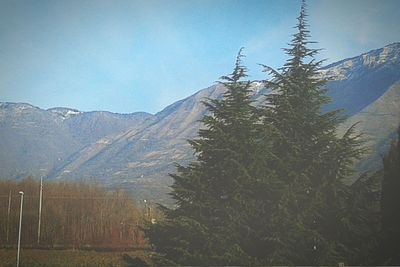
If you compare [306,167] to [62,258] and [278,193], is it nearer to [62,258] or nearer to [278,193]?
[278,193]

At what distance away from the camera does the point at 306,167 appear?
11102mm

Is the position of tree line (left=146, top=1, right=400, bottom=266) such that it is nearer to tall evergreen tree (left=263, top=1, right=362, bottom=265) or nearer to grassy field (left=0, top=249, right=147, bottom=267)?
tall evergreen tree (left=263, top=1, right=362, bottom=265)

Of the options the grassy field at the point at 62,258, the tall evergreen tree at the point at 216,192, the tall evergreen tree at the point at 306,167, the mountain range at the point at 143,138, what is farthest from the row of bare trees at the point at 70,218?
the tall evergreen tree at the point at 306,167

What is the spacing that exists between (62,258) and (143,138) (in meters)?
56.0

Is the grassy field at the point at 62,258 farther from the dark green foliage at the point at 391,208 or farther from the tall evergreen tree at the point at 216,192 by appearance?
the dark green foliage at the point at 391,208

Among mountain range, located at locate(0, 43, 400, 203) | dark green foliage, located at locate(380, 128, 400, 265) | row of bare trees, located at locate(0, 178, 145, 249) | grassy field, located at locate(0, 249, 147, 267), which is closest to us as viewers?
dark green foliage, located at locate(380, 128, 400, 265)

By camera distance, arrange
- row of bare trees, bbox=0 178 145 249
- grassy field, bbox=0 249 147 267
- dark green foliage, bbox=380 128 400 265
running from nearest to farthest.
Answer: dark green foliage, bbox=380 128 400 265 < grassy field, bbox=0 249 147 267 < row of bare trees, bbox=0 178 145 249

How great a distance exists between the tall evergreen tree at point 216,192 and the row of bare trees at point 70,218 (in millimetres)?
5171

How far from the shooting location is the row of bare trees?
16.3 meters

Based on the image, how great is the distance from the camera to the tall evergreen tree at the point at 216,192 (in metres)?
10.6

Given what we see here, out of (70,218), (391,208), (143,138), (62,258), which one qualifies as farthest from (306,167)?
(143,138)

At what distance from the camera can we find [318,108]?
38.4 feet

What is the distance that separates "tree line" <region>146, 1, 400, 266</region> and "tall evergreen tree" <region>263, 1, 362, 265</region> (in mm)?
25

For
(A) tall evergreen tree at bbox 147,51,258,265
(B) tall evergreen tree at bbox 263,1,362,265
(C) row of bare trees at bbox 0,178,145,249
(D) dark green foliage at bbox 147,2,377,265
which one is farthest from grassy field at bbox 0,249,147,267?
(B) tall evergreen tree at bbox 263,1,362,265
